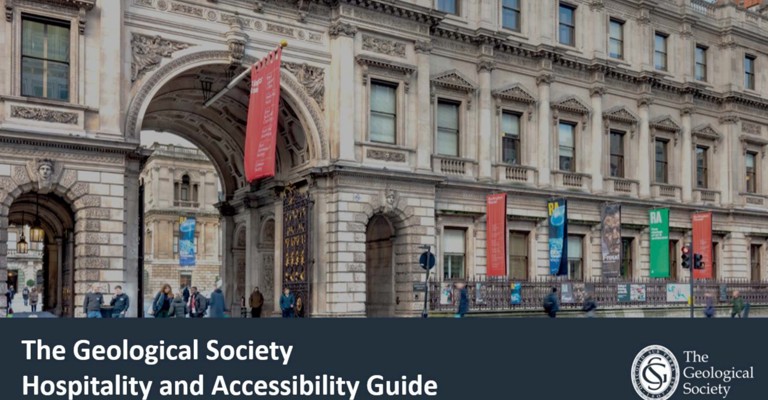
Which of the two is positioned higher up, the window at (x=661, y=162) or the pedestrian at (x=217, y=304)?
the window at (x=661, y=162)

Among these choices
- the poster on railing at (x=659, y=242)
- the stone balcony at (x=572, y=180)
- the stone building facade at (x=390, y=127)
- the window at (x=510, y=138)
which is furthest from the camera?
the poster on railing at (x=659, y=242)

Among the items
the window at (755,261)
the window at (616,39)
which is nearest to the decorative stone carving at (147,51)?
the window at (616,39)

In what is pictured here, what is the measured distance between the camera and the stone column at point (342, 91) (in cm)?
2861

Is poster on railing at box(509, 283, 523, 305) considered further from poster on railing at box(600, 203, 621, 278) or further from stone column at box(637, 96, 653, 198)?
stone column at box(637, 96, 653, 198)

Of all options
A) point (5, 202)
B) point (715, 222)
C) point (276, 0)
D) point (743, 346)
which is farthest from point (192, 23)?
point (715, 222)

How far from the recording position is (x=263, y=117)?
25.2 m

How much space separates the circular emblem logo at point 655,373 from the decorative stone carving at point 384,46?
20.6 metres

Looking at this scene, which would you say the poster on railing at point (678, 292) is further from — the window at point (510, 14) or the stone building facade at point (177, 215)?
the stone building facade at point (177, 215)

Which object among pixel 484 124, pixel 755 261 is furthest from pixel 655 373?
pixel 755 261

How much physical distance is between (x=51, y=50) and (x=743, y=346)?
65.6 ft

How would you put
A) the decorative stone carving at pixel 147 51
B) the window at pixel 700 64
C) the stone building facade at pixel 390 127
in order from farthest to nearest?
the window at pixel 700 64 < the decorative stone carving at pixel 147 51 < the stone building facade at pixel 390 127

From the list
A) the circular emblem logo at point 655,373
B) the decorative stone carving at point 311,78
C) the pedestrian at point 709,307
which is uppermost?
the decorative stone carving at point 311,78

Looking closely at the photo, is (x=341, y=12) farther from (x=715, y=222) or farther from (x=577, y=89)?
(x=715, y=222)

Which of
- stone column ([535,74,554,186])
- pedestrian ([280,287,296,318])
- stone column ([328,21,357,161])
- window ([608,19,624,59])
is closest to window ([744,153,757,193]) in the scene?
window ([608,19,624,59])
